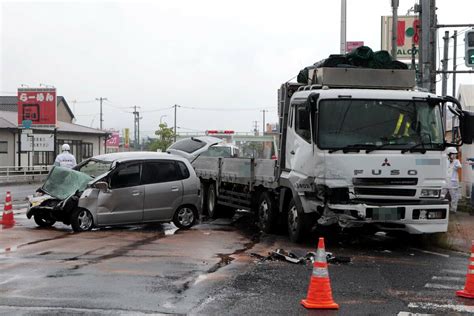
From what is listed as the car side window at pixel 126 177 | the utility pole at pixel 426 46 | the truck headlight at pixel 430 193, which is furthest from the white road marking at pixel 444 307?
the utility pole at pixel 426 46

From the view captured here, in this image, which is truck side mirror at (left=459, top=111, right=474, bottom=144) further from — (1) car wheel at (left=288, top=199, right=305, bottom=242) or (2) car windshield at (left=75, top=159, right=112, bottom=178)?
(2) car windshield at (left=75, top=159, right=112, bottom=178)

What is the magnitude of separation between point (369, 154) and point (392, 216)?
→ 1.11 meters

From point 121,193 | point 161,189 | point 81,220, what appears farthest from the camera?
point 161,189

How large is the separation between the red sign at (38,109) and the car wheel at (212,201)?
27.0m

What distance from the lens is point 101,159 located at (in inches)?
523

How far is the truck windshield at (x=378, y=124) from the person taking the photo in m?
9.78

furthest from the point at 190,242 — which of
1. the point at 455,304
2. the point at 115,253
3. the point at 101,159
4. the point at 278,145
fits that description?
the point at 455,304

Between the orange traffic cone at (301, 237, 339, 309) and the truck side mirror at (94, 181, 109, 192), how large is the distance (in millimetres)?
6681

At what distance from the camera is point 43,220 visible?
13344 mm

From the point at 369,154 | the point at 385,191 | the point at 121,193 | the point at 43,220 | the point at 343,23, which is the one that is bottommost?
the point at 43,220

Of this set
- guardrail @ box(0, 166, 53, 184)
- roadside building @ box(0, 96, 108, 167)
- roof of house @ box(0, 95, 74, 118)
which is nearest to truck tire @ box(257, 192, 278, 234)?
guardrail @ box(0, 166, 53, 184)

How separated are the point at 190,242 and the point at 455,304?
220 inches

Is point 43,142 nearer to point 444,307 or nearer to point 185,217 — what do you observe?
point 185,217

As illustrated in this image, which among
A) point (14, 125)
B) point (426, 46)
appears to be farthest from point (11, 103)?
point (426, 46)
